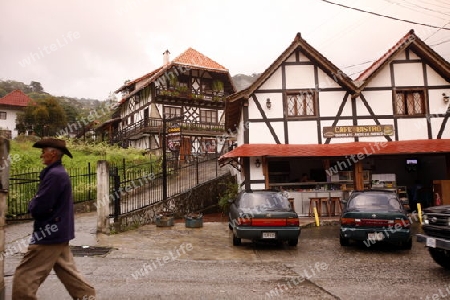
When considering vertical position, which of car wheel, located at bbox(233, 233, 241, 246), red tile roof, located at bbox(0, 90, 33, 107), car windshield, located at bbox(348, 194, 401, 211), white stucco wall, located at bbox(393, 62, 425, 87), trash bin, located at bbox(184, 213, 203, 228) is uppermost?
red tile roof, located at bbox(0, 90, 33, 107)

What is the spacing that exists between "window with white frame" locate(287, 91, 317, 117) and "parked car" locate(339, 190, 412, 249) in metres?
6.96

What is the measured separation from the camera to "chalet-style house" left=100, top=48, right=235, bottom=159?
32.2 m

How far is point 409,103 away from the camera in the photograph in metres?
16.1

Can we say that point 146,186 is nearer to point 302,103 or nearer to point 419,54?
point 302,103

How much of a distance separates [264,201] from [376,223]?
2.98m

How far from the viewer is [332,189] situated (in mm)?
15367

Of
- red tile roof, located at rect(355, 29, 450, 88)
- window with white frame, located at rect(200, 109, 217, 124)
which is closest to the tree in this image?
window with white frame, located at rect(200, 109, 217, 124)

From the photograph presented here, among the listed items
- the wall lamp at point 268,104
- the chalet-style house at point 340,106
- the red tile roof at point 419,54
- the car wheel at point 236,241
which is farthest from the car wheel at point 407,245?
the red tile roof at point 419,54

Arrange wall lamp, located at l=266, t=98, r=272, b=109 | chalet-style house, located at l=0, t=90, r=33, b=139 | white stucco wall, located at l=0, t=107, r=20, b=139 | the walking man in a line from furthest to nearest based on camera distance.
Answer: white stucco wall, located at l=0, t=107, r=20, b=139
chalet-style house, located at l=0, t=90, r=33, b=139
wall lamp, located at l=266, t=98, r=272, b=109
the walking man

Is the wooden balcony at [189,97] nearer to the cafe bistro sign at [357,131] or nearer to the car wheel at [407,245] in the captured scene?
the cafe bistro sign at [357,131]

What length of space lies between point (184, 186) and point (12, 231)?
7.31 meters

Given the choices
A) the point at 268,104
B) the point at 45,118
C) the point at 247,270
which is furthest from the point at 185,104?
the point at 247,270

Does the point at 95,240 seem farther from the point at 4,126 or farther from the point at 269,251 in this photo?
the point at 4,126

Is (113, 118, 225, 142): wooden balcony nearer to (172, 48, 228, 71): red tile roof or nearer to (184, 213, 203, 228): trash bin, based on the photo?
(172, 48, 228, 71): red tile roof
